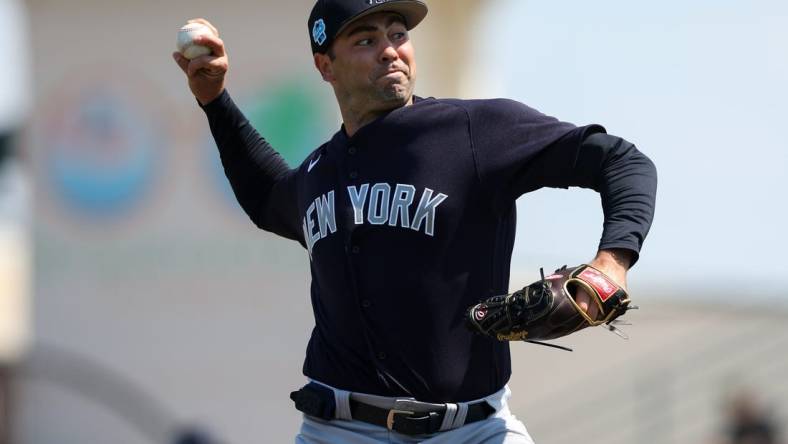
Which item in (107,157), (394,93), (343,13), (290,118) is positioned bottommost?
(107,157)

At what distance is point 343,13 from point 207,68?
79 centimetres

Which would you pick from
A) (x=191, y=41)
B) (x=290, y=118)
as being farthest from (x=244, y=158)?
(x=290, y=118)

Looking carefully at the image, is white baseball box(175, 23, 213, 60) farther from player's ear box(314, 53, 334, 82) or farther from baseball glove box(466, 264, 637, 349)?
baseball glove box(466, 264, 637, 349)

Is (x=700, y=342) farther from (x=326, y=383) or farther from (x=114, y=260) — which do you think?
(x=326, y=383)

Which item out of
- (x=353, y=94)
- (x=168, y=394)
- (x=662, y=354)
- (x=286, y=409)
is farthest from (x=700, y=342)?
(x=353, y=94)

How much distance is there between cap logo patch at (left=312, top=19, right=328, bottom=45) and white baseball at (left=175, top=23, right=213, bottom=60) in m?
0.47

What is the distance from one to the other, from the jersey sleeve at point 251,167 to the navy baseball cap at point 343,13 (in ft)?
2.04

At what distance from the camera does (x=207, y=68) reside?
5.74 meters

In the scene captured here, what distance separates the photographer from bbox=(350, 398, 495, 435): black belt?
482 centimetres

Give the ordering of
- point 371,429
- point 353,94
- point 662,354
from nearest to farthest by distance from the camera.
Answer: point 371,429 → point 353,94 → point 662,354

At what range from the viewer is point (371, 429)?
4.91 m

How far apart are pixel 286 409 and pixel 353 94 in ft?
29.0

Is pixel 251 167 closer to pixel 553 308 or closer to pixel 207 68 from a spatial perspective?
pixel 207 68

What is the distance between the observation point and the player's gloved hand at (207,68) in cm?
569
